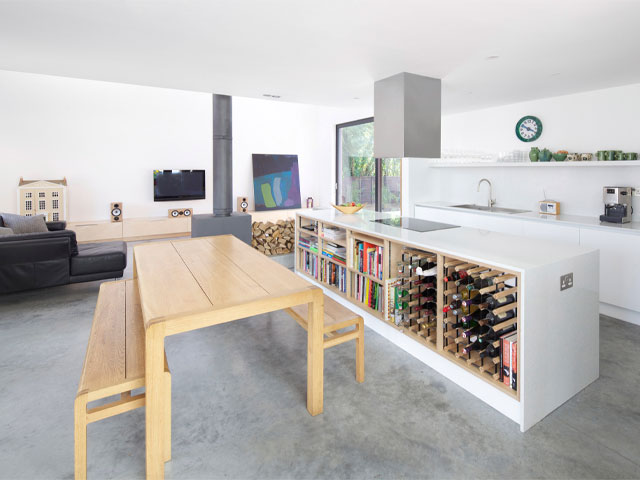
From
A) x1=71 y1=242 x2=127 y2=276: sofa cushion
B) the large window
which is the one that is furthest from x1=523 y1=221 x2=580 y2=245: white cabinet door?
x1=71 y1=242 x2=127 y2=276: sofa cushion

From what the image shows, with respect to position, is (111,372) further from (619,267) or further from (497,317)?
(619,267)

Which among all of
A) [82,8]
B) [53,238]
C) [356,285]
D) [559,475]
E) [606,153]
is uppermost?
[82,8]

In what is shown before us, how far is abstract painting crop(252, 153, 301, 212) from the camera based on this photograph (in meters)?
8.34

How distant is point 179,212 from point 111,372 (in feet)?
20.4

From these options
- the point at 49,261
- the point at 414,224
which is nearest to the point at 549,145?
the point at 414,224

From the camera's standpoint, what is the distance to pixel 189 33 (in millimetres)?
2303

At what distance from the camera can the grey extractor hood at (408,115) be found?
127 inches

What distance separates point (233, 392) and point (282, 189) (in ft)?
21.5

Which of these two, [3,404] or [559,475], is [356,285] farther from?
[3,404]

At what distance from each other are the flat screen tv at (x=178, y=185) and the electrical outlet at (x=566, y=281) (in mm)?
7016

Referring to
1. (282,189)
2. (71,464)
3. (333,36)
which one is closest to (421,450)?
(71,464)

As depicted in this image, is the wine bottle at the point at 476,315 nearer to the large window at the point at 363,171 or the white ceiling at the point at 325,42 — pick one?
the white ceiling at the point at 325,42

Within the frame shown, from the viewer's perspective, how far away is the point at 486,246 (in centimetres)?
243

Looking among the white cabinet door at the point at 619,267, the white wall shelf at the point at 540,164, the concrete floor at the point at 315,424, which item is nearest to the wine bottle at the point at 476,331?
the concrete floor at the point at 315,424
